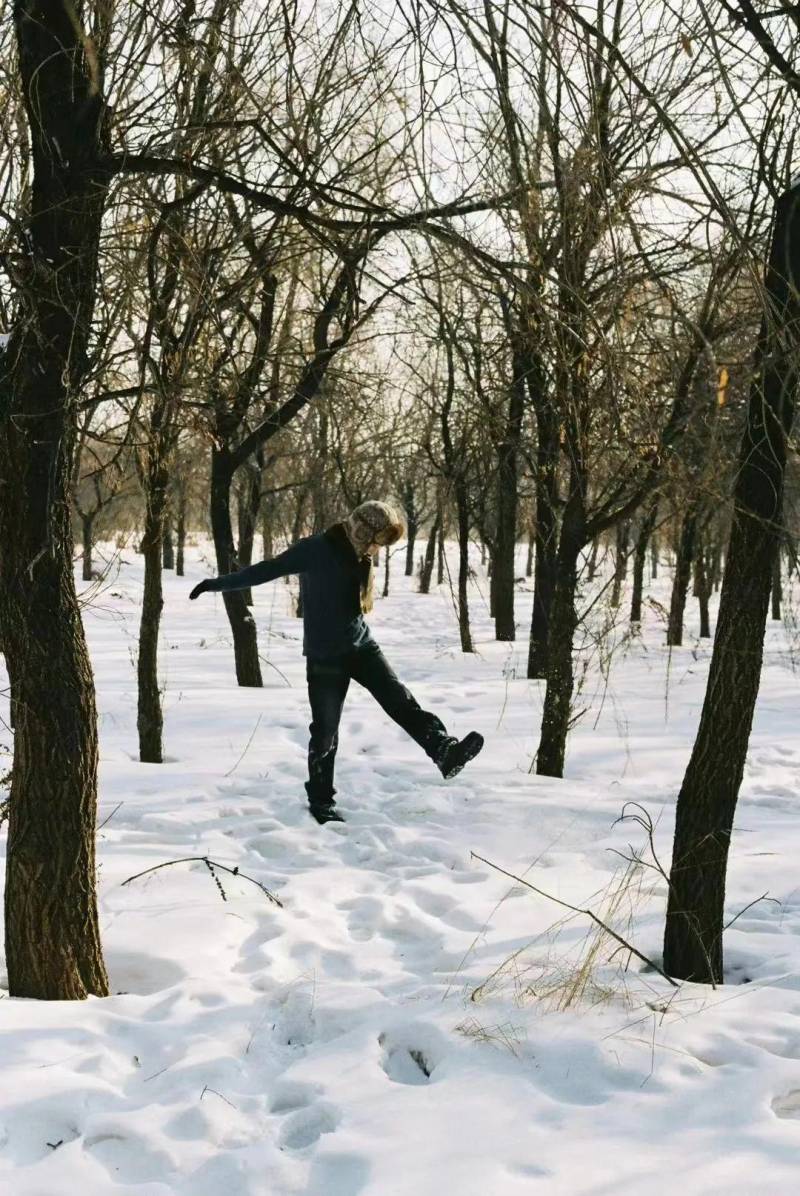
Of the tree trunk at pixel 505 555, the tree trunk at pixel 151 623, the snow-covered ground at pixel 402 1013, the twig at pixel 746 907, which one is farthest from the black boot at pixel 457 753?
the tree trunk at pixel 505 555

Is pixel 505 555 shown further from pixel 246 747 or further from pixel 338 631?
pixel 338 631

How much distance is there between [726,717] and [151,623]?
14.8 feet

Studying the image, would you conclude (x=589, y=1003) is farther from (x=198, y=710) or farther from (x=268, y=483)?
(x=268, y=483)

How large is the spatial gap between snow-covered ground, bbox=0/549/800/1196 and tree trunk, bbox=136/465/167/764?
0.63m

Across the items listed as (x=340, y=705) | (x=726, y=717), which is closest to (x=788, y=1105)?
(x=726, y=717)

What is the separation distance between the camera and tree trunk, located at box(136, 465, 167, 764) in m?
6.27

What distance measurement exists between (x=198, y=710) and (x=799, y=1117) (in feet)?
22.7

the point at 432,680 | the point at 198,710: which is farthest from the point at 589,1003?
the point at 432,680

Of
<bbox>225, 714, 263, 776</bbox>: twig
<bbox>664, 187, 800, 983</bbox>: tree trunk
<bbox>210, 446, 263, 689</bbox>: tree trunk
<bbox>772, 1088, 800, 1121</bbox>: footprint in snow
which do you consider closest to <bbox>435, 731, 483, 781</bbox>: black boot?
<bbox>225, 714, 263, 776</bbox>: twig

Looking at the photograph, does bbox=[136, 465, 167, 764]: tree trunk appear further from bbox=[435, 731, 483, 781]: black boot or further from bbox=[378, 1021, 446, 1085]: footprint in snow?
bbox=[378, 1021, 446, 1085]: footprint in snow

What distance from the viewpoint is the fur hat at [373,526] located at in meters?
5.02

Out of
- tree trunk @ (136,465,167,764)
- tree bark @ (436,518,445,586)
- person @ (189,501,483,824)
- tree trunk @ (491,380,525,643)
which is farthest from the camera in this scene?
tree trunk @ (491,380,525,643)

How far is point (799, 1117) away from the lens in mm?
2410

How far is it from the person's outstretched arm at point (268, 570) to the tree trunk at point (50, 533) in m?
1.93
